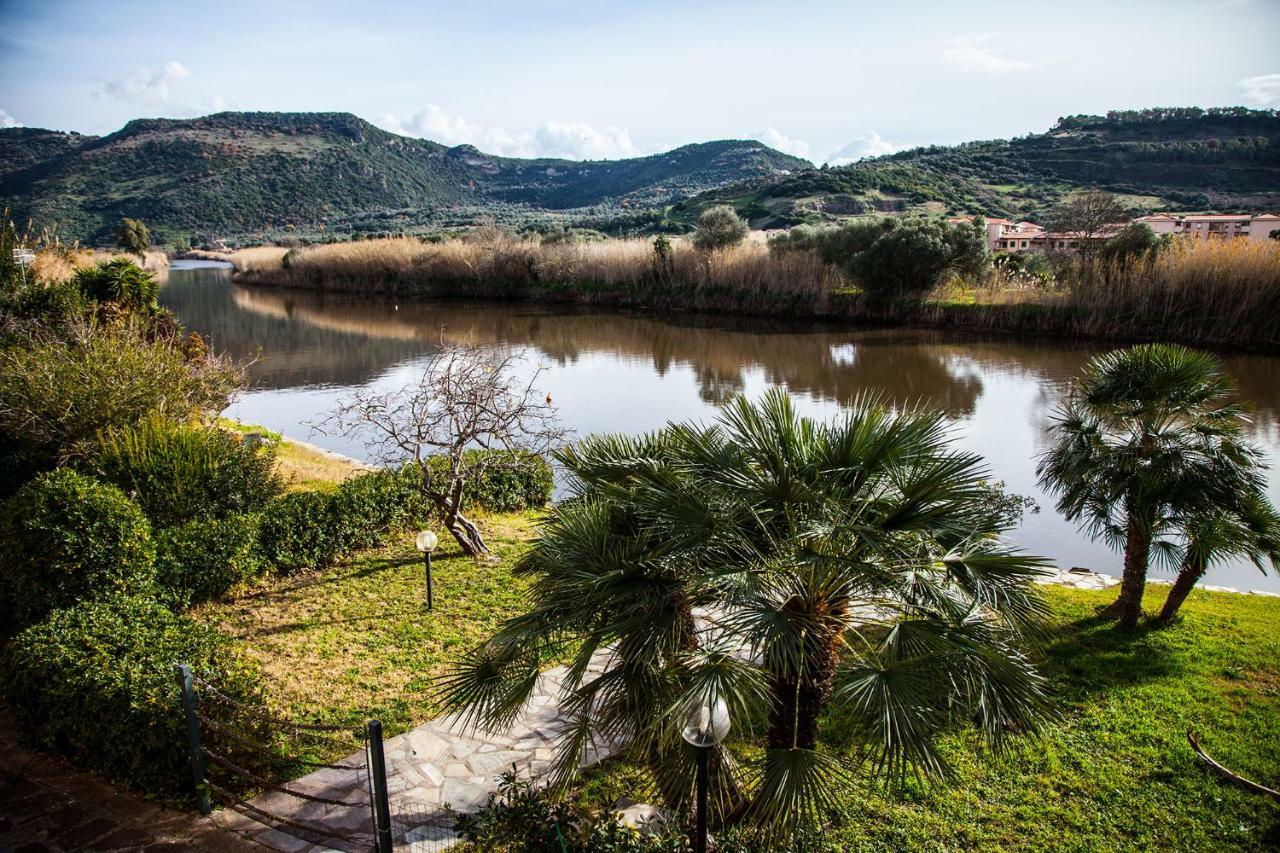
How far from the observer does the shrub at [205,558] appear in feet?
25.2

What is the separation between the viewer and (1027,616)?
12.8ft

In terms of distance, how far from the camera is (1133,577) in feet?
24.6

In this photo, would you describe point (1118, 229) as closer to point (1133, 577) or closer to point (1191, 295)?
point (1191, 295)

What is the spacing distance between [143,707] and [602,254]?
118 ft

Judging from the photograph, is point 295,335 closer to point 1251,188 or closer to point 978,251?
point 978,251

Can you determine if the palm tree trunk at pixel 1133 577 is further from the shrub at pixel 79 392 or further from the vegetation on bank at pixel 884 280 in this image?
the vegetation on bank at pixel 884 280

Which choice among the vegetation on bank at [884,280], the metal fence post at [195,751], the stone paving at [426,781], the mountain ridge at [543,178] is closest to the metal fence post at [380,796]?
the stone paving at [426,781]

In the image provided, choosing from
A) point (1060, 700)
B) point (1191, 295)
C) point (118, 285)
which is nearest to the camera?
point (1060, 700)

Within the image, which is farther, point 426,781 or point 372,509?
point 372,509

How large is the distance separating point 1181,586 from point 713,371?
641 inches

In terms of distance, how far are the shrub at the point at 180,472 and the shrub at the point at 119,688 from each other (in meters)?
3.24

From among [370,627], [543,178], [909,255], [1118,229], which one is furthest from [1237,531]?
[543,178]

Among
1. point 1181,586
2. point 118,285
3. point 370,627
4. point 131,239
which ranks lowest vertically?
point 370,627

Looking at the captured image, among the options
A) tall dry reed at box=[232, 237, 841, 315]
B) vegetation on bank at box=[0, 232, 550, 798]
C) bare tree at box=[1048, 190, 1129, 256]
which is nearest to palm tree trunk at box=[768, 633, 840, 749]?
vegetation on bank at box=[0, 232, 550, 798]
